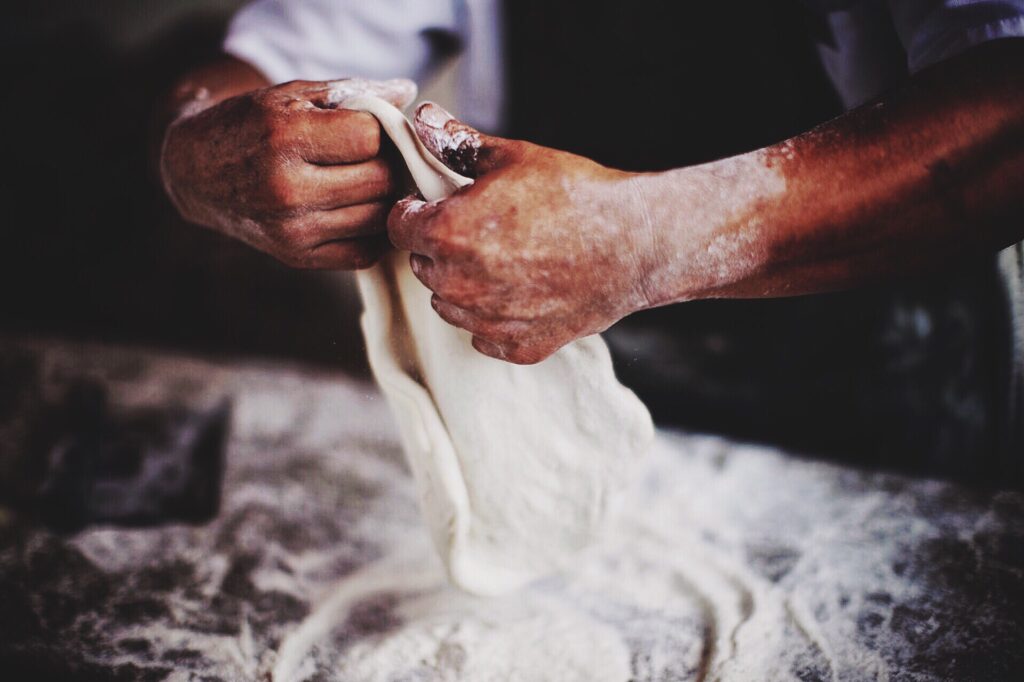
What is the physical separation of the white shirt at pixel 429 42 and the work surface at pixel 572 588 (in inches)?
30.3

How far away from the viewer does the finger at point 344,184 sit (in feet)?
2.92

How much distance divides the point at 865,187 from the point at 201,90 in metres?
1.08

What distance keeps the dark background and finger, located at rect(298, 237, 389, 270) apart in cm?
22

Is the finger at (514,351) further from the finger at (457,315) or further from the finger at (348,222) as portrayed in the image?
the finger at (348,222)

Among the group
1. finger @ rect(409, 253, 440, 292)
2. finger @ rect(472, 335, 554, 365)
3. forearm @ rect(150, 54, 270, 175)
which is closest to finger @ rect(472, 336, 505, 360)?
finger @ rect(472, 335, 554, 365)

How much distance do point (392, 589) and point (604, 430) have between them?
0.49 meters

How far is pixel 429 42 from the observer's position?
150 cm

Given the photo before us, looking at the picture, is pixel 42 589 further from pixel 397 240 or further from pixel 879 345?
pixel 879 345

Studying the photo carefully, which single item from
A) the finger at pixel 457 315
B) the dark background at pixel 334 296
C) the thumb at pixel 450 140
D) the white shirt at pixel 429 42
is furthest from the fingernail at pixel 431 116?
the white shirt at pixel 429 42

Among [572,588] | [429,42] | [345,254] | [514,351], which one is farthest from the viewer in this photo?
[429,42]

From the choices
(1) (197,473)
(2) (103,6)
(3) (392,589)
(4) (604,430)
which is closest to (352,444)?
(1) (197,473)

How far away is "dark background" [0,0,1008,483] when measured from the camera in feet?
4.56

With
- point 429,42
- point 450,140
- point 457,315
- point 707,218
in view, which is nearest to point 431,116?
point 450,140

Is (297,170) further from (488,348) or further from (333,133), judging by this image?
(488,348)
